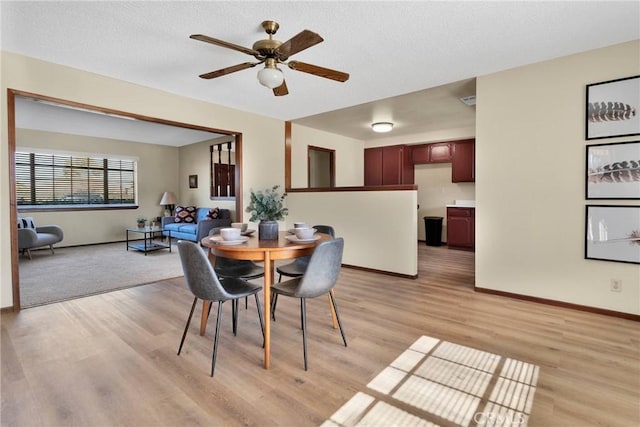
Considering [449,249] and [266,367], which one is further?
[449,249]

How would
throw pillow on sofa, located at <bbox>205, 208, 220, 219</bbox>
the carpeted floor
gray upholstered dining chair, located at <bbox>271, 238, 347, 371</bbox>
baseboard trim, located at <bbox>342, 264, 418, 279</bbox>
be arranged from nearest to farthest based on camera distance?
gray upholstered dining chair, located at <bbox>271, 238, 347, 371</bbox>
the carpeted floor
baseboard trim, located at <bbox>342, 264, 418, 279</bbox>
throw pillow on sofa, located at <bbox>205, 208, 220, 219</bbox>

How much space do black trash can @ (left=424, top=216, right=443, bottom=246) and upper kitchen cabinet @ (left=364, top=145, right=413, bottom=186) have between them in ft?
3.25

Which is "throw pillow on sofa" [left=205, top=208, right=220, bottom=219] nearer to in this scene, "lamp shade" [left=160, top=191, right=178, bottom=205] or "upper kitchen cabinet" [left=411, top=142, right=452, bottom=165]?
"lamp shade" [left=160, top=191, right=178, bottom=205]

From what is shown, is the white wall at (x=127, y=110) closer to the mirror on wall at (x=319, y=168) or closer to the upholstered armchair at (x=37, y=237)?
the mirror on wall at (x=319, y=168)

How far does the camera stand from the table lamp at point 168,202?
25.3 feet

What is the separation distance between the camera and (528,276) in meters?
3.17

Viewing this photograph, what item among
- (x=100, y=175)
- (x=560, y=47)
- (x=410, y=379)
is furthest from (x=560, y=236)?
(x=100, y=175)

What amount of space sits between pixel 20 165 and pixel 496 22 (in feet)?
26.6

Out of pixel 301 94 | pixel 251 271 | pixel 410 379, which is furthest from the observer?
pixel 301 94

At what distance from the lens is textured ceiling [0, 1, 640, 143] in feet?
7.11

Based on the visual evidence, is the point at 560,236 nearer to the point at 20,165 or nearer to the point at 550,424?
the point at 550,424

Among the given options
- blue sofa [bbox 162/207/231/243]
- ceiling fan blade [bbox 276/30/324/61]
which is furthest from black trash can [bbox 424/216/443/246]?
ceiling fan blade [bbox 276/30/324/61]

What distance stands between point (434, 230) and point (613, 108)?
409cm

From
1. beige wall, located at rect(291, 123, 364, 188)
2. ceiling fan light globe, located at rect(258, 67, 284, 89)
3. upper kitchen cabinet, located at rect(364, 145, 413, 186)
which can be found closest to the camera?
ceiling fan light globe, located at rect(258, 67, 284, 89)
